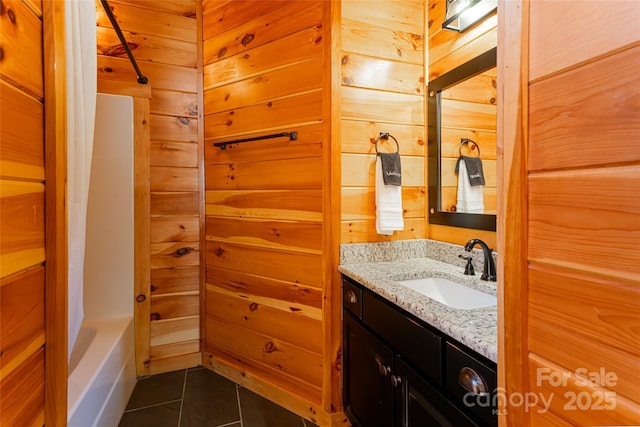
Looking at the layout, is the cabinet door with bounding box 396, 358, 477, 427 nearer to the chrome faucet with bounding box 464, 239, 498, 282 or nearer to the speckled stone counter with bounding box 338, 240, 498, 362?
the speckled stone counter with bounding box 338, 240, 498, 362

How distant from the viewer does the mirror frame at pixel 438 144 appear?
4.86 feet

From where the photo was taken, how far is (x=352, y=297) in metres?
1.55

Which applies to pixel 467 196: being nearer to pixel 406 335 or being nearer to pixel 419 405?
pixel 406 335

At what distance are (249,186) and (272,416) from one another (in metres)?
1.36

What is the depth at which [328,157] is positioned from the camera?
1639 mm

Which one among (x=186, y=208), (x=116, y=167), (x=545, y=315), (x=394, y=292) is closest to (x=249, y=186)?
(x=186, y=208)

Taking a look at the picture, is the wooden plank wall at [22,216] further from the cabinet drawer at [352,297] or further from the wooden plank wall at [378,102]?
the wooden plank wall at [378,102]

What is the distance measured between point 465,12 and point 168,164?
1996 millimetres

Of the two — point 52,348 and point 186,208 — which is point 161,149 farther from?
point 52,348

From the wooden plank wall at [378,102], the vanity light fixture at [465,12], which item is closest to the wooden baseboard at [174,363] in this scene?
the wooden plank wall at [378,102]

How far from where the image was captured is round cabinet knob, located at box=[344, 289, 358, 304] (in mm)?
1525

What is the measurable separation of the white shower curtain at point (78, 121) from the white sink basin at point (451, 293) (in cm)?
125

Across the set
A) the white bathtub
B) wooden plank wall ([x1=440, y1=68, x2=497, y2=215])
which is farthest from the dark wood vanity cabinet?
the white bathtub

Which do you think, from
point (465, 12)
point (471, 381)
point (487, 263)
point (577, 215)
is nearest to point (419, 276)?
point (487, 263)
